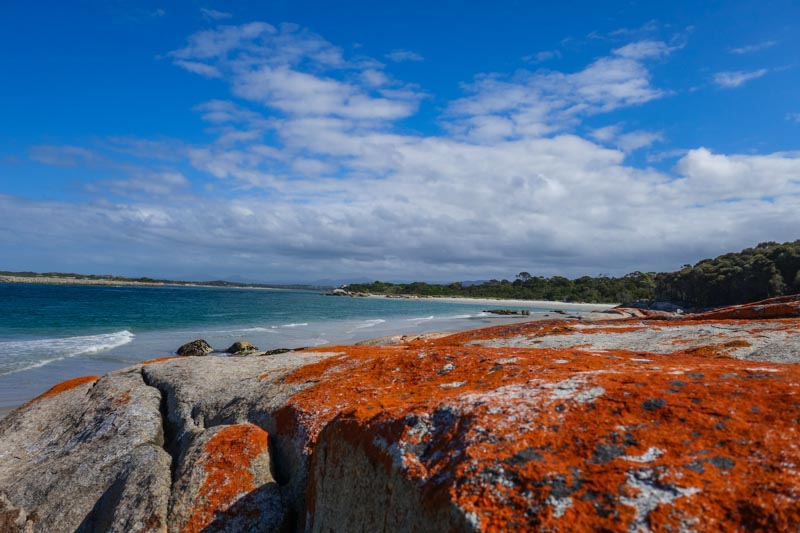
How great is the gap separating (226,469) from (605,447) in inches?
269

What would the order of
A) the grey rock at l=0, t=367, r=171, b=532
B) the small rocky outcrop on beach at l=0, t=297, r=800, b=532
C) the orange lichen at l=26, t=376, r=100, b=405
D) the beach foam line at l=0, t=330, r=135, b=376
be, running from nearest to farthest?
1. the small rocky outcrop on beach at l=0, t=297, r=800, b=532
2. the grey rock at l=0, t=367, r=171, b=532
3. the orange lichen at l=26, t=376, r=100, b=405
4. the beach foam line at l=0, t=330, r=135, b=376

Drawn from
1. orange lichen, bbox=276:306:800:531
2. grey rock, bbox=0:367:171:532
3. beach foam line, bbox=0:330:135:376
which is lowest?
beach foam line, bbox=0:330:135:376

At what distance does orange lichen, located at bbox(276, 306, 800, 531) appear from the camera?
351 centimetres

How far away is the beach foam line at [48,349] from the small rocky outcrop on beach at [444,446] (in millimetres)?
22775

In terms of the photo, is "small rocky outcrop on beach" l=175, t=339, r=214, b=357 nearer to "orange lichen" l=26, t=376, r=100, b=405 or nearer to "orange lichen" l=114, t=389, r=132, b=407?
"orange lichen" l=26, t=376, r=100, b=405

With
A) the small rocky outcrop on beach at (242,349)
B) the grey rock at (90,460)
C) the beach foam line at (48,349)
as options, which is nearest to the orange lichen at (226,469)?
the grey rock at (90,460)

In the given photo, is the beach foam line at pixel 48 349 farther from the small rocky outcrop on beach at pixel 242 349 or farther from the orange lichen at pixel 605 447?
the orange lichen at pixel 605 447

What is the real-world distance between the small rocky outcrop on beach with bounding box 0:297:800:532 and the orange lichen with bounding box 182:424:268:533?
2cm

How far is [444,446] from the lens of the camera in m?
5.01

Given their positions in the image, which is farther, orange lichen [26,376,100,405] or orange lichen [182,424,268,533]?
orange lichen [26,376,100,405]

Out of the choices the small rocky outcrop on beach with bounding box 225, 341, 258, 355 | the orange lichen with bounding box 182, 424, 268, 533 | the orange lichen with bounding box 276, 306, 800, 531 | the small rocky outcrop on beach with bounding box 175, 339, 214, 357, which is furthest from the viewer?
the small rocky outcrop on beach with bounding box 225, 341, 258, 355

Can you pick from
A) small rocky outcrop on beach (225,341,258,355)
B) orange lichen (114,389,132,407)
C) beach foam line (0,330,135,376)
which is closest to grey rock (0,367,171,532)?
orange lichen (114,389,132,407)

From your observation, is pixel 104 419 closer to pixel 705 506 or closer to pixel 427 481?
pixel 427 481

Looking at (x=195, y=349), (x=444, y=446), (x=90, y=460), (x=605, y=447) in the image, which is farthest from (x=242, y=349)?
(x=605, y=447)
